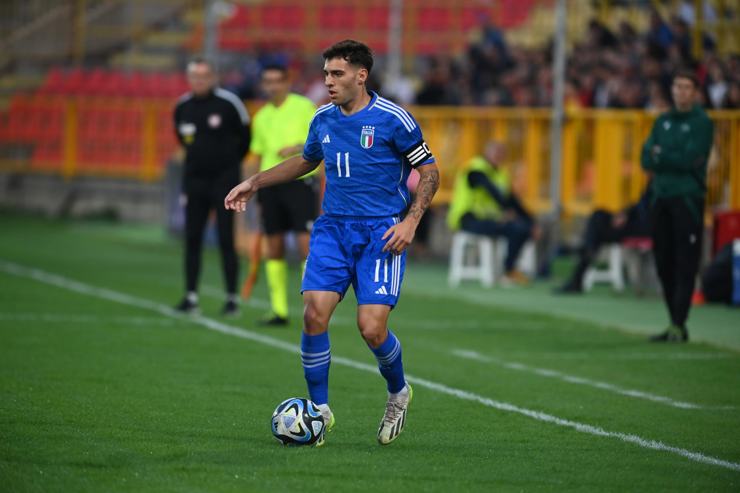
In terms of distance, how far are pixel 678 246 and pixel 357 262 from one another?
564 cm

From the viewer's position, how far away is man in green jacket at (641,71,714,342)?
12.7 metres

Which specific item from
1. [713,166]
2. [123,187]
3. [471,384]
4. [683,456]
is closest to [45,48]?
[123,187]

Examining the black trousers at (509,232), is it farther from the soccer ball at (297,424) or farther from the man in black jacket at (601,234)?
the soccer ball at (297,424)

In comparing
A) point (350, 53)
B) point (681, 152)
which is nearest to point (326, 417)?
point (350, 53)

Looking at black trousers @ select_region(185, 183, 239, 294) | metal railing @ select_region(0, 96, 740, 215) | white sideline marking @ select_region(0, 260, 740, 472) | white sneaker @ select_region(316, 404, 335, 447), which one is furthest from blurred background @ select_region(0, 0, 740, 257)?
white sneaker @ select_region(316, 404, 335, 447)

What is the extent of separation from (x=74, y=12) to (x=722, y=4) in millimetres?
19303

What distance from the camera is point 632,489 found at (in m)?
6.81

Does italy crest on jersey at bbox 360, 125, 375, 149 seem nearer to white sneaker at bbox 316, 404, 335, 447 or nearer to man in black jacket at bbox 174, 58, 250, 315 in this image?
white sneaker at bbox 316, 404, 335, 447

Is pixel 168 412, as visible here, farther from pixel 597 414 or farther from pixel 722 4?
pixel 722 4

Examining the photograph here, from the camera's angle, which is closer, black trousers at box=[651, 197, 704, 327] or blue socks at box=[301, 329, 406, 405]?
blue socks at box=[301, 329, 406, 405]

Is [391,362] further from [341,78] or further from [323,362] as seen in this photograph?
[341,78]

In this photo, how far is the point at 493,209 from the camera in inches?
747

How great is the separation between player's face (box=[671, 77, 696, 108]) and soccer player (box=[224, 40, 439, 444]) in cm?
524

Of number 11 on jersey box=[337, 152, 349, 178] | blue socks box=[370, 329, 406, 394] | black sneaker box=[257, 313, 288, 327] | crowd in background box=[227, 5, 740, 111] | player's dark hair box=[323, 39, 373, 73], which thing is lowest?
black sneaker box=[257, 313, 288, 327]
